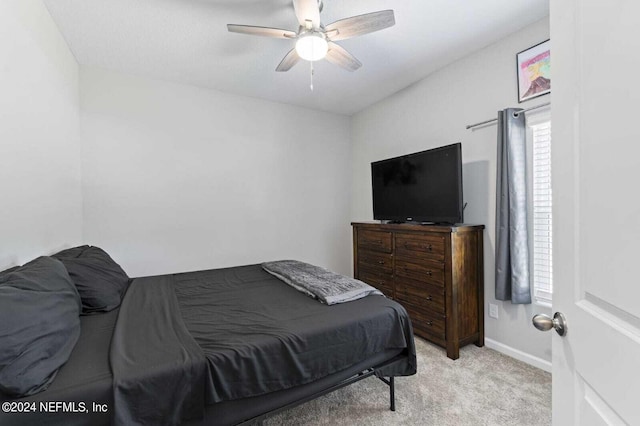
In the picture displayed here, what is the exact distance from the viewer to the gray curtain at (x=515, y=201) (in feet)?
7.54

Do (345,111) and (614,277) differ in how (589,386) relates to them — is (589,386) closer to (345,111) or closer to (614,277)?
(614,277)

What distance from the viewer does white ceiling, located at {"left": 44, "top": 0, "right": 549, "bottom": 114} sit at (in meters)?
2.07

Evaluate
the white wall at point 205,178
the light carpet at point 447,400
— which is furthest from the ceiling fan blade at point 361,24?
the light carpet at point 447,400

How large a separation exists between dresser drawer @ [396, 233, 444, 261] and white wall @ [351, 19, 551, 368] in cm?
51

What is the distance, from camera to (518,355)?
240 centimetres

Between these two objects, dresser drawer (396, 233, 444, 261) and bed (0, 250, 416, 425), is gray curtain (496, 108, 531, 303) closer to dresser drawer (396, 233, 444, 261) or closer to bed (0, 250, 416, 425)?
dresser drawer (396, 233, 444, 261)

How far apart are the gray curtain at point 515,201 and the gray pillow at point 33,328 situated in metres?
2.85

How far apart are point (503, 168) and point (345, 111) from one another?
254cm

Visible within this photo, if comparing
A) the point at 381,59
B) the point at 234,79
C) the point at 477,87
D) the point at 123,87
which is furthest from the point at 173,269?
the point at 477,87

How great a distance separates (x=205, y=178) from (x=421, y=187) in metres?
2.45

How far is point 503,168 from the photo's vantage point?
7.66 ft

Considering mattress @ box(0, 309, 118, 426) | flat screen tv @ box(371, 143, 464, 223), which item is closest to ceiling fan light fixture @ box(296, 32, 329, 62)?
flat screen tv @ box(371, 143, 464, 223)

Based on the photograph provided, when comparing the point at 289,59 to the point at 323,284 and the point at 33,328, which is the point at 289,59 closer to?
the point at 323,284

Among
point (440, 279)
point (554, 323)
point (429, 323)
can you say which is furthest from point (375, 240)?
point (554, 323)
